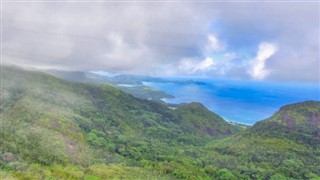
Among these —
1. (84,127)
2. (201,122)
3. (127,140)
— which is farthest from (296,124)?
(84,127)

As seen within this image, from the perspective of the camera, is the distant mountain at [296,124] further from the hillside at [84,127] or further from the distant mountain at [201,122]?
the distant mountain at [201,122]

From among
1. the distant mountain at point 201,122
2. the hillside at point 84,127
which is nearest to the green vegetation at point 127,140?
the hillside at point 84,127

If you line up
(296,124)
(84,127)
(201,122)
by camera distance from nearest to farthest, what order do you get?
(296,124) → (84,127) → (201,122)

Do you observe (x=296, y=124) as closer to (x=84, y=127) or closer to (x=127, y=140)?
(x=127, y=140)

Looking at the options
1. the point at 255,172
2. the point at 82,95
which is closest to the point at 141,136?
the point at 82,95

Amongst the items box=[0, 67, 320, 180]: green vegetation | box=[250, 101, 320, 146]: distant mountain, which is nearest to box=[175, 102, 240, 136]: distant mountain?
box=[0, 67, 320, 180]: green vegetation

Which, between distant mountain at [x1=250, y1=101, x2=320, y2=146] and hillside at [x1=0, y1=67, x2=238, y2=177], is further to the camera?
distant mountain at [x1=250, y1=101, x2=320, y2=146]

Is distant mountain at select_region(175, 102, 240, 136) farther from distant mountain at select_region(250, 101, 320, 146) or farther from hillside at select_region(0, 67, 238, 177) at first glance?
distant mountain at select_region(250, 101, 320, 146)
